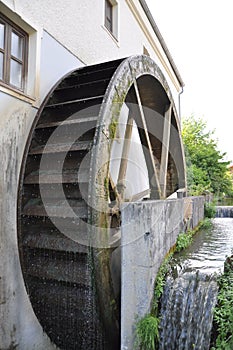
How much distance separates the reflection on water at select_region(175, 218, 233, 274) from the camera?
3188 millimetres

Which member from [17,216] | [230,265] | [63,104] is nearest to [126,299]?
[230,265]

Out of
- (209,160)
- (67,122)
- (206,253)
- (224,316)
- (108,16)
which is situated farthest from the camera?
(209,160)

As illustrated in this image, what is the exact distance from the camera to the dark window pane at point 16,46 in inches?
132

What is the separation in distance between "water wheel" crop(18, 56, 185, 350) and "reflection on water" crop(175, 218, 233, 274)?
0.90 m

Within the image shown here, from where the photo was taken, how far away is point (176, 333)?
8.59 feet

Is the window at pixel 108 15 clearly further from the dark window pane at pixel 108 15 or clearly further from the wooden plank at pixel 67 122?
the wooden plank at pixel 67 122

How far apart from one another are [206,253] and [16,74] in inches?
133

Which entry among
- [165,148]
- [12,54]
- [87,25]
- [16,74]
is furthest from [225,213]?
[12,54]

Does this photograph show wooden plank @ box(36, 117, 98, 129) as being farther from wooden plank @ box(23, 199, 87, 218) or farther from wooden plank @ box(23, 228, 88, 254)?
wooden plank @ box(23, 228, 88, 254)

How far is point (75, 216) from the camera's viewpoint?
2777mm

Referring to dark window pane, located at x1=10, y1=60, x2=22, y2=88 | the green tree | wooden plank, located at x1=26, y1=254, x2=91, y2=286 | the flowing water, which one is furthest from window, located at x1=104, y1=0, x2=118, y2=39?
the green tree

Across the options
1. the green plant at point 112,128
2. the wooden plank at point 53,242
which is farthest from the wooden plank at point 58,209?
the green plant at point 112,128

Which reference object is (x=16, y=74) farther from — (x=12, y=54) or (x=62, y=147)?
(x=62, y=147)

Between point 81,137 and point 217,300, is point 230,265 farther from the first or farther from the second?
point 81,137
